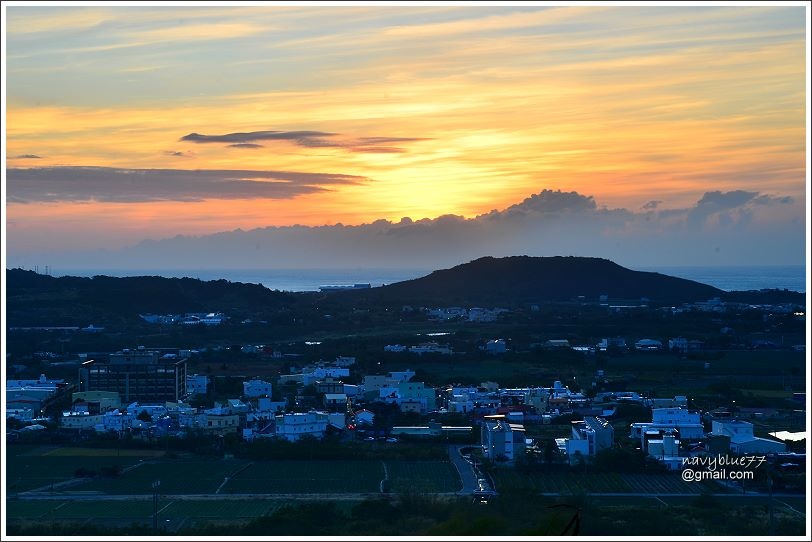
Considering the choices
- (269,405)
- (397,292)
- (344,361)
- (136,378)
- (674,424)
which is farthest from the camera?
(397,292)

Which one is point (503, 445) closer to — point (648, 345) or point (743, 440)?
point (743, 440)

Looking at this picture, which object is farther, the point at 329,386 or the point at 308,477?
the point at 329,386

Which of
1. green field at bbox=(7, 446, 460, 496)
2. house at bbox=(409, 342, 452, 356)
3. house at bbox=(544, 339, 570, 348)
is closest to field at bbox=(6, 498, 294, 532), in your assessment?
green field at bbox=(7, 446, 460, 496)

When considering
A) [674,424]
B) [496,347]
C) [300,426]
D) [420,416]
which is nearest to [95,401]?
[300,426]

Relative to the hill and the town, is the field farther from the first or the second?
the hill

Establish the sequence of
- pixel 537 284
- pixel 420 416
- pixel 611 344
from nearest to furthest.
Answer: pixel 420 416 < pixel 611 344 < pixel 537 284

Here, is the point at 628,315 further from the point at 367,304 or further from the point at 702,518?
the point at 702,518

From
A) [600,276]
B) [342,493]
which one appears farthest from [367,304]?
[342,493]
